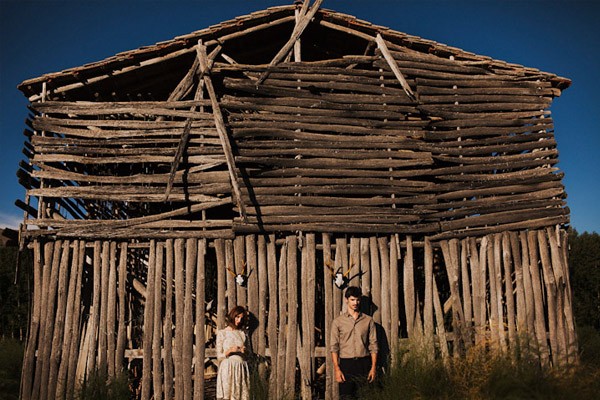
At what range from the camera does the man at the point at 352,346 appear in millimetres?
7328

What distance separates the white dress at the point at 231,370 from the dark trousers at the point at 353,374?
140 cm

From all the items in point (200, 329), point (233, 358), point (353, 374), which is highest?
point (200, 329)

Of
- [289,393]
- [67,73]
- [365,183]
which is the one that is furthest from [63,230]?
[365,183]

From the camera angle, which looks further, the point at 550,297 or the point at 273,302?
the point at 550,297

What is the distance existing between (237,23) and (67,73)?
10.5 feet

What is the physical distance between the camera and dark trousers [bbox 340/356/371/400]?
7.23 m

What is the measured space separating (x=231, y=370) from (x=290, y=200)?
121 inches

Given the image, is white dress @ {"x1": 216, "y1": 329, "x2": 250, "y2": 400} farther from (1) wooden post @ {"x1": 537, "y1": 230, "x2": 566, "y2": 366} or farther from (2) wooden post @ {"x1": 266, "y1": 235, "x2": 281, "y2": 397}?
(1) wooden post @ {"x1": 537, "y1": 230, "x2": 566, "y2": 366}

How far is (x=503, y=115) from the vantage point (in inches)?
392

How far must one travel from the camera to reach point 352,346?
24.3 feet

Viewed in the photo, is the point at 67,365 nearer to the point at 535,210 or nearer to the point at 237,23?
the point at 237,23

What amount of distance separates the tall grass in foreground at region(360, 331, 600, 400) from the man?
0.34 metres

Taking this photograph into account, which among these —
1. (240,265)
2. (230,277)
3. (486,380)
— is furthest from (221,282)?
(486,380)

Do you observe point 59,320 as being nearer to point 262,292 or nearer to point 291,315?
point 262,292
